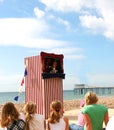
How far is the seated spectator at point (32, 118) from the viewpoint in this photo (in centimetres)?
622

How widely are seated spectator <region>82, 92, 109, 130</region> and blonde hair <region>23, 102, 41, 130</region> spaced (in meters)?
0.76

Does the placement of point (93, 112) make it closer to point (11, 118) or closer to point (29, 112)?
point (29, 112)

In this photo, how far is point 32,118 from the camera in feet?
21.0

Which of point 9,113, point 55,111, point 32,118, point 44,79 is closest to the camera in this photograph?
point 9,113

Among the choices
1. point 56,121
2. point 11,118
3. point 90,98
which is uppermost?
point 90,98

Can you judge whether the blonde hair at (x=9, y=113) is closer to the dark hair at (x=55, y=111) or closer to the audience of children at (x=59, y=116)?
the audience of children at (x=59, y=116)

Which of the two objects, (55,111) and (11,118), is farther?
(55,111)

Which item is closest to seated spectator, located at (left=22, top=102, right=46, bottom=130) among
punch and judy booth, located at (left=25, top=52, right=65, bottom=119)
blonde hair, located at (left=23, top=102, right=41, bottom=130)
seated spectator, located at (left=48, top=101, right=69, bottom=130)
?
blonde hair, located at (left=23, top=102, right=41, bottom=130)

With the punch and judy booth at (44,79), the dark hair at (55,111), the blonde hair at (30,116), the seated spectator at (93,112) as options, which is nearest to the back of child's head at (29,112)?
the blonde hair at (30,116)

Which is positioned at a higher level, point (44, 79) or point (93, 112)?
point (44, 79)

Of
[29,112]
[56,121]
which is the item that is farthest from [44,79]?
[29,112]

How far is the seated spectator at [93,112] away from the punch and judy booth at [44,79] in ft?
14.9

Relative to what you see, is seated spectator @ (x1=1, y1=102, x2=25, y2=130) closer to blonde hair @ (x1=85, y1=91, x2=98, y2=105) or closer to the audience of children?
the audience of children

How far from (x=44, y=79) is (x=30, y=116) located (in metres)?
4.74
